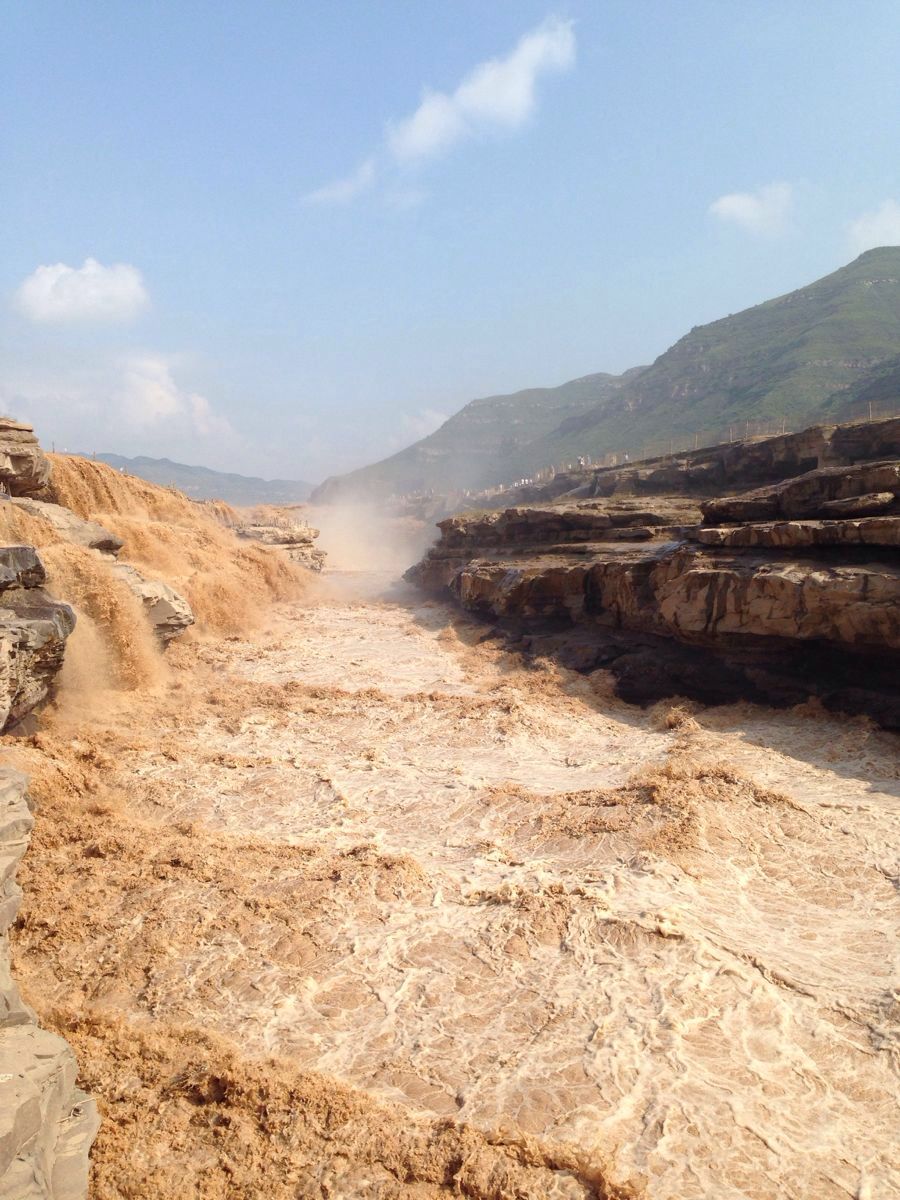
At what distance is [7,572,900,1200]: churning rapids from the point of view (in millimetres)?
3973

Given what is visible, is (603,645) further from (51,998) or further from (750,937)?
(51,998)

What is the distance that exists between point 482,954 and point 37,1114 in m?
3.33

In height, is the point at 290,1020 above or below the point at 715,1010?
above

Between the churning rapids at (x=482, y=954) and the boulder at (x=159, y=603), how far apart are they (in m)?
3.02

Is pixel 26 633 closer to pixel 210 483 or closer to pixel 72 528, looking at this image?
pixel 72 528

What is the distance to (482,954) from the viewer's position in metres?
5.73

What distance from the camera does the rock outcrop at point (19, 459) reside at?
14.8m

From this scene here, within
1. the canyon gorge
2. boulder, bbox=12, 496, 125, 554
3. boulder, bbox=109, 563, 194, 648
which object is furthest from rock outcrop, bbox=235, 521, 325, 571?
boulder, bbox=109, 563, 194, 648

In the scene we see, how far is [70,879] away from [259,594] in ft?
55.5

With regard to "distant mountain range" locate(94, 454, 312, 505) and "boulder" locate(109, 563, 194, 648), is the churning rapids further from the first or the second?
"distant mountain range" locate(94, 454, 312, 505)

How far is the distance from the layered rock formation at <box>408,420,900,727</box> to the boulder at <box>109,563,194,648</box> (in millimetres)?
7650

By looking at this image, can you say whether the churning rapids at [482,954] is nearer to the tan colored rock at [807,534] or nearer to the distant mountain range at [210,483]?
the tan colored rock at [807,534]

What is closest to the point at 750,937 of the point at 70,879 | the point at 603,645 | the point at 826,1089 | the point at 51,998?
the point at 826,1089

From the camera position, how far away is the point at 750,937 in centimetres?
589
